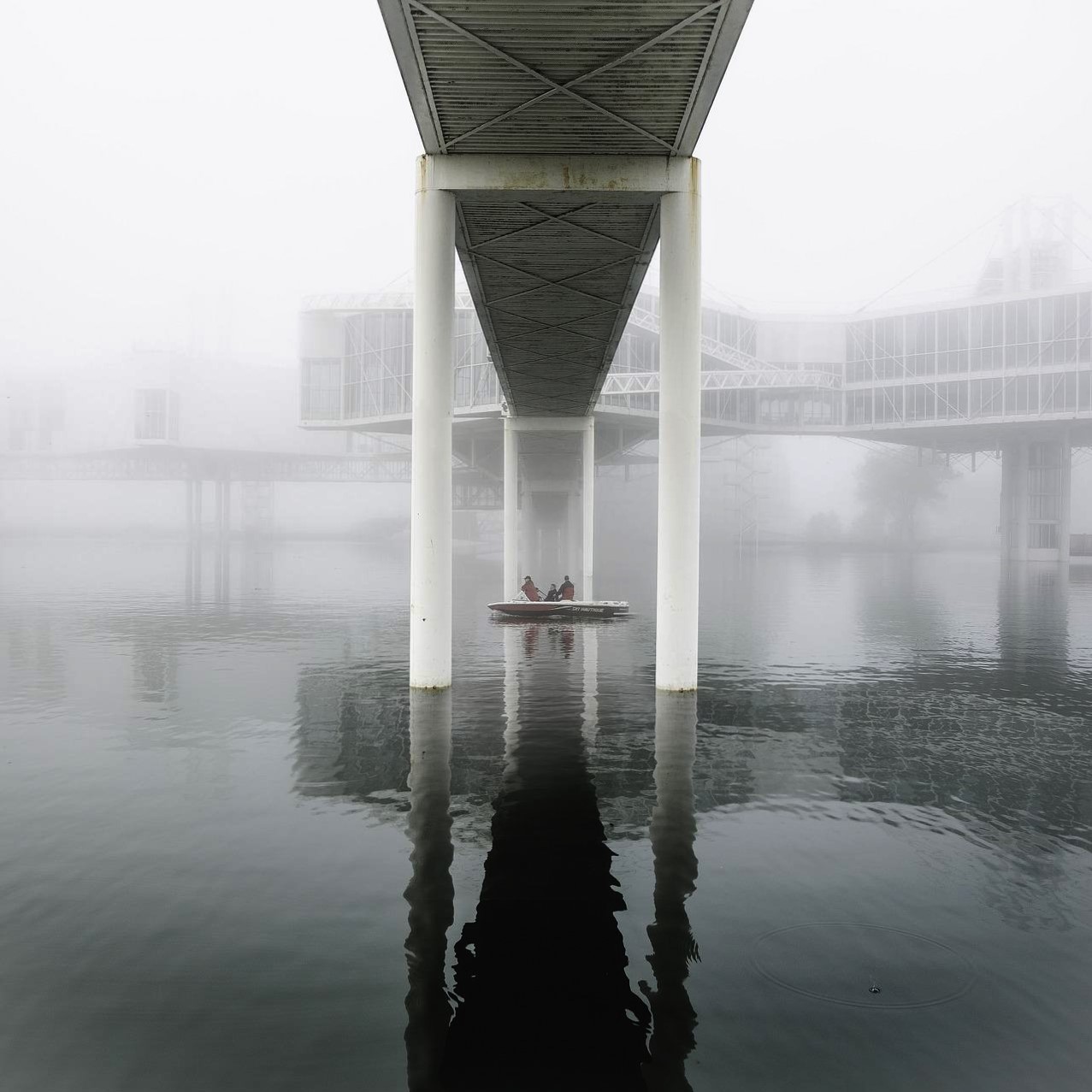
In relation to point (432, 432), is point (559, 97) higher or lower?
higher

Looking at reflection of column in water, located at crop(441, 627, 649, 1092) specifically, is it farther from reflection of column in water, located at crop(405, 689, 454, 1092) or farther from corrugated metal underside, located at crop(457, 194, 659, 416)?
corrugated metal underside, located at crop(457, 194, 659, 416)

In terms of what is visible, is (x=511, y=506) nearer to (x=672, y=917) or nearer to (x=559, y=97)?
(x=559, y=97)

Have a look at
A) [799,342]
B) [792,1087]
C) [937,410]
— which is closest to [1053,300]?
[937,410]

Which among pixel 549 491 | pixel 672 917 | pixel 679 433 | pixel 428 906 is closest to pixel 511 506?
pixel 679 433

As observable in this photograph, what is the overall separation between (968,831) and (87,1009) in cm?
811

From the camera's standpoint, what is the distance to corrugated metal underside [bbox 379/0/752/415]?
494 inches

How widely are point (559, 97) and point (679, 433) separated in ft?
19.6

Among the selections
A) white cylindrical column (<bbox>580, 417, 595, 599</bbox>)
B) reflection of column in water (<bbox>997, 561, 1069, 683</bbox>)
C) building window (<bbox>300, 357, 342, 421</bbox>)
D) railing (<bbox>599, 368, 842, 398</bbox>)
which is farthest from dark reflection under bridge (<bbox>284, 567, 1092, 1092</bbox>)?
building window (<bbox>300, 357, 342, 421</bbox>)

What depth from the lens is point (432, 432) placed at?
17.2 metres

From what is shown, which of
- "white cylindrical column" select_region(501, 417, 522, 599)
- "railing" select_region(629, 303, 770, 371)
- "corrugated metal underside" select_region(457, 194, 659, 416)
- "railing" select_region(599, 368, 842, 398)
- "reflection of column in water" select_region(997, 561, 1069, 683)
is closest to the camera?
"corrugated metal underside" select_region(457, 194, 659, 416)

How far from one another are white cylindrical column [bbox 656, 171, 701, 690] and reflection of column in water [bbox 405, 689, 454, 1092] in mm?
5471

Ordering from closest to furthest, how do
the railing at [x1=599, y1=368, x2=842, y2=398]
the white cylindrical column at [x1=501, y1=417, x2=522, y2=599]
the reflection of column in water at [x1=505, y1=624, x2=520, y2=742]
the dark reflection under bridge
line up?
the dark reflection under bridge < the reflection of column in water at [x1=505, y1=624, x2=520, y2=742] < the white cylindrical column at [x1=501, y1=417, x2=522, y2=599] < the railing at [x1=599, y1=368, x2=842, y2=398]

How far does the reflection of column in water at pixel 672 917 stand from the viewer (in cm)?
529

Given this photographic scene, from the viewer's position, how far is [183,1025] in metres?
5.59
